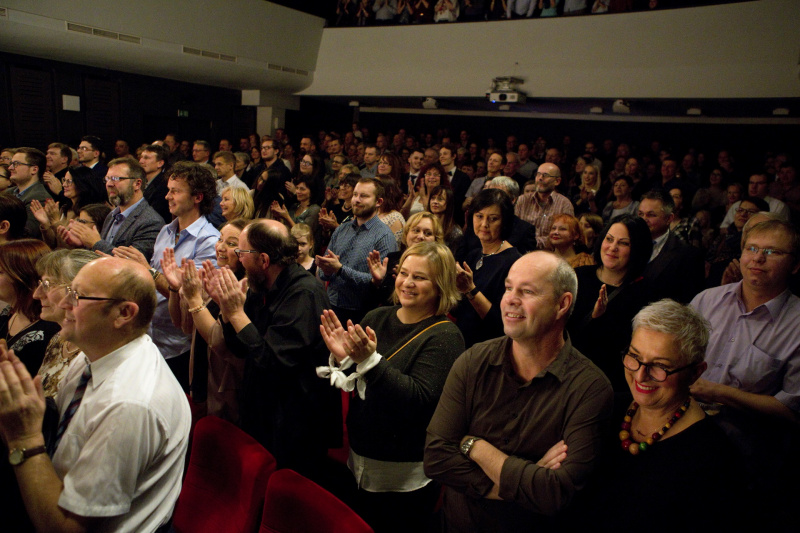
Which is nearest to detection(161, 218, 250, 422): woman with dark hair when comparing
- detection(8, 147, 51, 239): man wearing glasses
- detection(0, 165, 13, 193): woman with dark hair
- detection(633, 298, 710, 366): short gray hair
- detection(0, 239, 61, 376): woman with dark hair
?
detection(0, 239, 61, 376): woman with dark hair

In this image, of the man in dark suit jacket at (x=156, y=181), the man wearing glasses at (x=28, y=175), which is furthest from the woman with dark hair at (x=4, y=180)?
the man in dark suit jacket at (x=156, y=181)

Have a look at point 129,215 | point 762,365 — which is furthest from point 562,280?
point 129,215

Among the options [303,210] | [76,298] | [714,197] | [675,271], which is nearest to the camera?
[76,298]

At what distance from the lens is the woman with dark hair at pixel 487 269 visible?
2.43 metres

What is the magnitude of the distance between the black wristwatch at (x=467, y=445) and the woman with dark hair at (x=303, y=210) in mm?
2960

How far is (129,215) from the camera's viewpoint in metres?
3.26

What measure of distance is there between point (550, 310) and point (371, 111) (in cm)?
1116

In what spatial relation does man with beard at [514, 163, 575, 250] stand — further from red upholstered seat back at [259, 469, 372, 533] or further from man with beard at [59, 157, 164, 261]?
red upholstered seat back at [259, 469, 372, 533]

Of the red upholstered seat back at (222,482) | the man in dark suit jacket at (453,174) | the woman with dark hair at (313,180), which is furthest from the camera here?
the man in dark suit jacket at (453,174)

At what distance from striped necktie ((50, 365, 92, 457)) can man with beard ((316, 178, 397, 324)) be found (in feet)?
5.31

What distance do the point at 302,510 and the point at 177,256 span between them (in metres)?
1.81

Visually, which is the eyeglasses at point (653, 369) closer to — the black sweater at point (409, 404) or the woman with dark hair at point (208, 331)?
the black sweater at point (409, 404)

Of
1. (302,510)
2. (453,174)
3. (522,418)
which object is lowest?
(302,510)

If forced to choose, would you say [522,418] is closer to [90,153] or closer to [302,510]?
[302,510]
